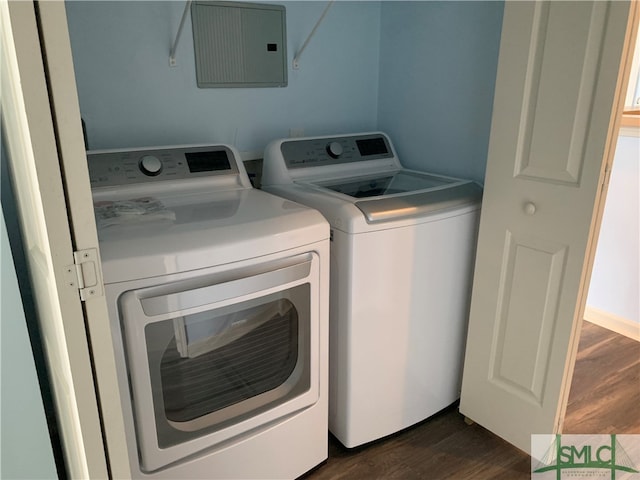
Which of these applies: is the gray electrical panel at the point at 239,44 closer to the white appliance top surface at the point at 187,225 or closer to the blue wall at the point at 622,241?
the white appliance top surface at the point at 187,225

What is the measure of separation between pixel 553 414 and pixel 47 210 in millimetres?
1603

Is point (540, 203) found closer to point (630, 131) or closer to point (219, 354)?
point (219, 354)

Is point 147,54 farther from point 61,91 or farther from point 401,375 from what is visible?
point 401,375

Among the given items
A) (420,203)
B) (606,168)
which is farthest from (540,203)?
(420,203)

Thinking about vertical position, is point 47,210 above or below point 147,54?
below

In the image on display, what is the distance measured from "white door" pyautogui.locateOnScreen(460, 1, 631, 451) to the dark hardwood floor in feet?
0.33

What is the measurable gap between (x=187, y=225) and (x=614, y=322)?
245 centimetres

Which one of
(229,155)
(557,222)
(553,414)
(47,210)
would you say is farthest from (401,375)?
(47,210)

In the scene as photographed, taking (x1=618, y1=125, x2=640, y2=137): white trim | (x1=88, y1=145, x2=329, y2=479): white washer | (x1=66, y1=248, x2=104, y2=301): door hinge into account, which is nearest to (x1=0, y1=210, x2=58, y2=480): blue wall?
(x1=88, y1=145, x2=329, y2=479): white washer

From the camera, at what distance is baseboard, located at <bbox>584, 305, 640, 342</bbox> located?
2.57 meters

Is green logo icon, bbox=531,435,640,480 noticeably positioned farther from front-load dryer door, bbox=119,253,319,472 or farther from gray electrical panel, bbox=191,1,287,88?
gray electrical panel, bbox=191,1,287,88

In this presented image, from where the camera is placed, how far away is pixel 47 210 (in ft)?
2.29

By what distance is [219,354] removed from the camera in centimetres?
138

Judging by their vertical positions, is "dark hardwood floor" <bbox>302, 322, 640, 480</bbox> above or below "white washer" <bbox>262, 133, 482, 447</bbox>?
below
